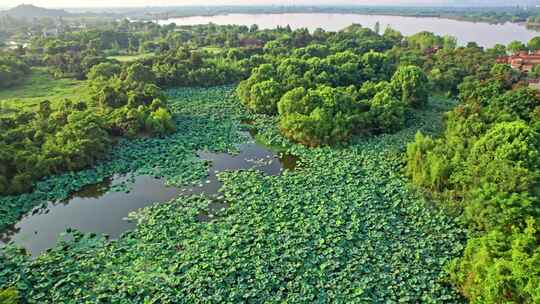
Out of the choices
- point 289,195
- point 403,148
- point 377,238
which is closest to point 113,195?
point 289,195

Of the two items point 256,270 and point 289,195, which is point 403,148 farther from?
point 256,270

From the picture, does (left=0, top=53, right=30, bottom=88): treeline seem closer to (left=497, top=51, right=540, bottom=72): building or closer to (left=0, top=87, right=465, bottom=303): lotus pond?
(left=0, top=87, right=465, bottom=303): lotus pond

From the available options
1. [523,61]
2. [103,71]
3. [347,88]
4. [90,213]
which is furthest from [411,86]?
[103,71]

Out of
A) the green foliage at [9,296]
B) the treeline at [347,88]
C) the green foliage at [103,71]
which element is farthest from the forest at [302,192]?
the green foliage at [103,71]

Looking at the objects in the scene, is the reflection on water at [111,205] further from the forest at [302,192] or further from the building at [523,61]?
the building at [523,61]

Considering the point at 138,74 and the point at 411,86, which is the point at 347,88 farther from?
the point at 138,74
